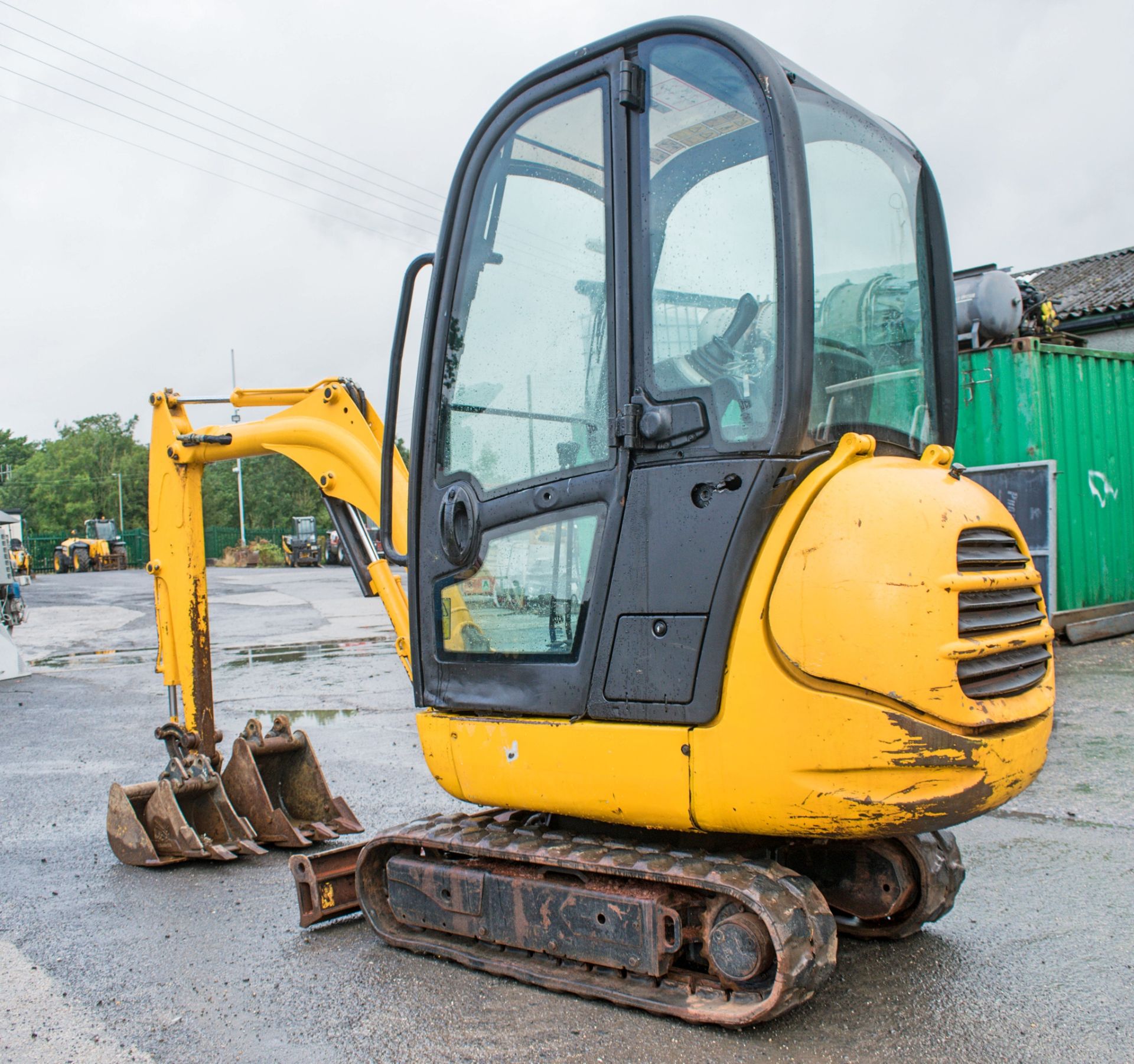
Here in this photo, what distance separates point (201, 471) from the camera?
5414mm

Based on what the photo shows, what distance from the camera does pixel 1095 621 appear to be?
10898 mm

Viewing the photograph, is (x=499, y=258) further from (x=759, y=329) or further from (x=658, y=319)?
Answer: (x=759, y=329)

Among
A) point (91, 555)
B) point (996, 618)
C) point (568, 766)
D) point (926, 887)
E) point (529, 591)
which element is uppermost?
point (91, 555)

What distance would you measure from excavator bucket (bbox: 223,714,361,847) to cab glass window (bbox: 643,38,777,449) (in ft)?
10.4

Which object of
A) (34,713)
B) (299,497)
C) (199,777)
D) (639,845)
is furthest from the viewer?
(299,497)

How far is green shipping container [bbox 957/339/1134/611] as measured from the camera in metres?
10.4

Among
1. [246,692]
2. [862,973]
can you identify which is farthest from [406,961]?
[246,692]

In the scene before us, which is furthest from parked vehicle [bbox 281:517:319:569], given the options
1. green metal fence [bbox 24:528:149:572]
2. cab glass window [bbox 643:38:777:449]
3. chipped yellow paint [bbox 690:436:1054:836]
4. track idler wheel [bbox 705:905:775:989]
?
chipped yellow paint [bbox 690:436:1054:836]

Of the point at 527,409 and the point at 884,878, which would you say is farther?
the point at 884,878

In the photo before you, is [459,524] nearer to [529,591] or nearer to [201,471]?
Result: [529,591]

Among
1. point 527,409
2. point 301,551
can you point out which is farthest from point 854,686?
point 301,551

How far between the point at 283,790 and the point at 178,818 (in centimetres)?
68

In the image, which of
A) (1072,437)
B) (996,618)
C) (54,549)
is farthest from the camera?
(54,549)

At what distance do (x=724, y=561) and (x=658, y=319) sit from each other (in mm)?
741
